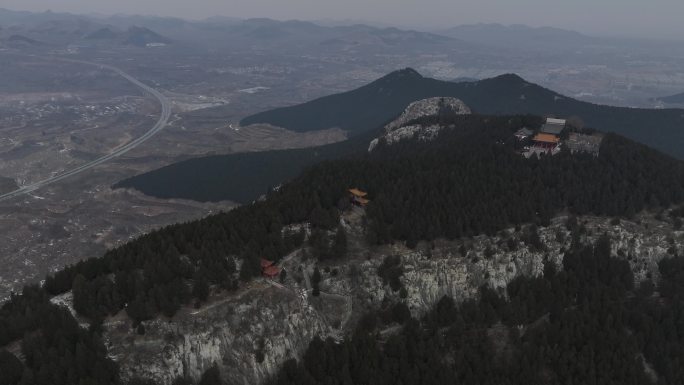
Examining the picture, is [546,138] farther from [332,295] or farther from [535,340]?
[332,295]

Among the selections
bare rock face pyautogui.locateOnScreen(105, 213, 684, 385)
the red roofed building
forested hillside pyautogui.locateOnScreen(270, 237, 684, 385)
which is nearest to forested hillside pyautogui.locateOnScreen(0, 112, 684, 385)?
the red roofed building

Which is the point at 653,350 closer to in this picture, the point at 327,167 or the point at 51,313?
the point at 327,167

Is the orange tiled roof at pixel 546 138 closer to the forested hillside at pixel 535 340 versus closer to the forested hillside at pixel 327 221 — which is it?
the forested hillside at pixel 327 221

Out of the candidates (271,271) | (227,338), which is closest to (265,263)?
(271,271)

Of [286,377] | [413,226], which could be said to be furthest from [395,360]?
[413,226]

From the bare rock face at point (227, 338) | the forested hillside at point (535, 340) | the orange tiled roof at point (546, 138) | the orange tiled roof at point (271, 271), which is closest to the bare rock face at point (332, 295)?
the bare rock face at point (227, 338)

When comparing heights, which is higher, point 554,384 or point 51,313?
point 51,313
